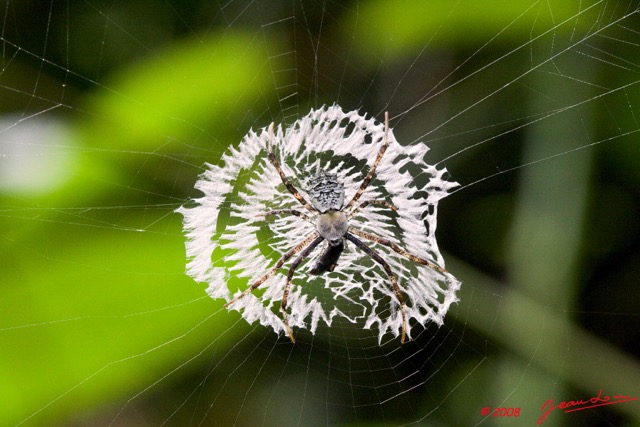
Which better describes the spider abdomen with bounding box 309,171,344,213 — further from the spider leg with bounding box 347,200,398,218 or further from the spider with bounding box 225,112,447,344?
the spider leg with bounding box 347,200,398,218

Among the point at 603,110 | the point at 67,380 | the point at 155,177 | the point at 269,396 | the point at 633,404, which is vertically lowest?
the point at 633,404

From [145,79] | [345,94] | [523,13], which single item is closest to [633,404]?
[523,13]

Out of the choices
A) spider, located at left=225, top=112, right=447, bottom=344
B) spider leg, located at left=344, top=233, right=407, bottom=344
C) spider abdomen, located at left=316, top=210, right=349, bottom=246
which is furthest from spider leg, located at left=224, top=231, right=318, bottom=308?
spider leg, located at left=344, top=233, right=407, bottom=344

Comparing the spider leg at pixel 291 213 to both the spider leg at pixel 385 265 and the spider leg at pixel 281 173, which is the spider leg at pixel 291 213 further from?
the spider leg at pixel 385 265

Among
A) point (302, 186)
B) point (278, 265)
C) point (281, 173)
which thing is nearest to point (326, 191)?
point (302, 186)

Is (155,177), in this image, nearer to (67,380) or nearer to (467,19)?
(67,380)

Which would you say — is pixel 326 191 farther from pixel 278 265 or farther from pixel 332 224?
pixel 278 265
